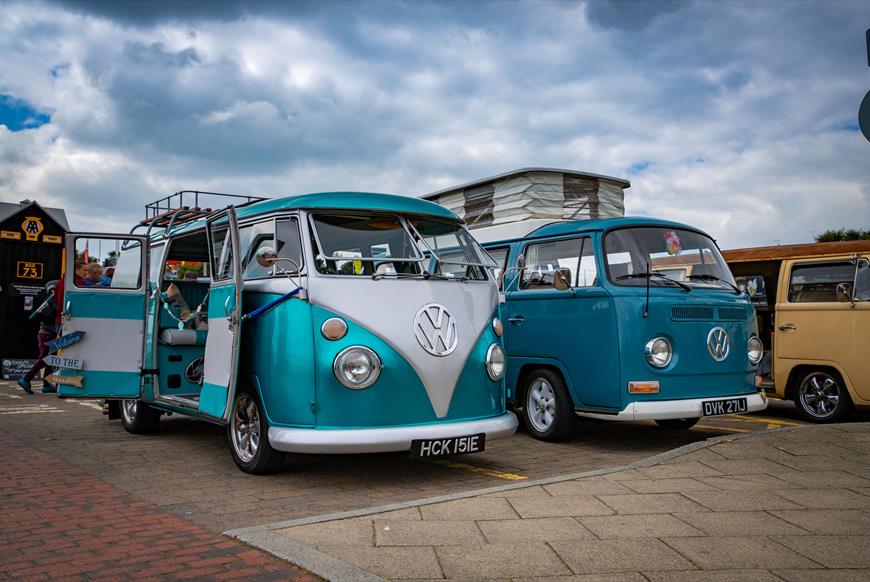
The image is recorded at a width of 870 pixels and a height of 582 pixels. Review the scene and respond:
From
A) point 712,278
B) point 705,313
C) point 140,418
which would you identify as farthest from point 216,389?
point 712,278

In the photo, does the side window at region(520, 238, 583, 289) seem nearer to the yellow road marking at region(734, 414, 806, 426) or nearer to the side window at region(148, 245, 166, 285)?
the yellow road marking at region(734, 414, 806, 426)

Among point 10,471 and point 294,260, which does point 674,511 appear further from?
point 10,471

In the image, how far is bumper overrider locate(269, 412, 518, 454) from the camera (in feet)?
19.6

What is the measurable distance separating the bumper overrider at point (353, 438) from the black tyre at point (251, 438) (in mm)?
288

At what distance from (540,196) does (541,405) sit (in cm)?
781

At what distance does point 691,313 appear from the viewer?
7875 mm

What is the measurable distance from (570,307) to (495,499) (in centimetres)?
331

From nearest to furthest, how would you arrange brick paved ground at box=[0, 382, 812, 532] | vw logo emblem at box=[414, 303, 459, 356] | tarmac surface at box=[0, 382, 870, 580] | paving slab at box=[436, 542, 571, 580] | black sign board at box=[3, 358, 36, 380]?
1. paving slab at box=[436, 542, 571, 580]
2. tarmac surface at box=[0, 382, 870, 580]
3. brick paved ground at box=[0, 382, 812, 532]
4. vw logo emblem at box=[414, 303, 459, 356]
5. black sign board at box=[3, 358, 36, 380]

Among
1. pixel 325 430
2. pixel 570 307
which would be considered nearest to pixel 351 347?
pixel 325 430

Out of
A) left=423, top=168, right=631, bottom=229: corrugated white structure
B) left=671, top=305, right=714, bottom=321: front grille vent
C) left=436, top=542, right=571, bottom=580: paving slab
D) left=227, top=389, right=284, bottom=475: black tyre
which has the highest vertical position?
left=423, top=168, right=631, bottom=229: corrugated white structure

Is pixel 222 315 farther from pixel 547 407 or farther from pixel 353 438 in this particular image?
pixel 547 407

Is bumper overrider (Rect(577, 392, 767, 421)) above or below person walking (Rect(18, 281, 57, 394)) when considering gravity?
below

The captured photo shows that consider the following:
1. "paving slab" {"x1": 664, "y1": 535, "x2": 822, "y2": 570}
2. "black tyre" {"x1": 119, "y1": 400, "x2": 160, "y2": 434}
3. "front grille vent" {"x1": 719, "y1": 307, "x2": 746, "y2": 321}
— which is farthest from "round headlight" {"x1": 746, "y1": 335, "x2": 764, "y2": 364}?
"black tyre" {"x1": 119, "y1": 400, "x2": 160, "y2": 434}

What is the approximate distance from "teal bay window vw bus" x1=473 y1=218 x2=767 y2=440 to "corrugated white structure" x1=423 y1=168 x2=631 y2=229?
659 cm
